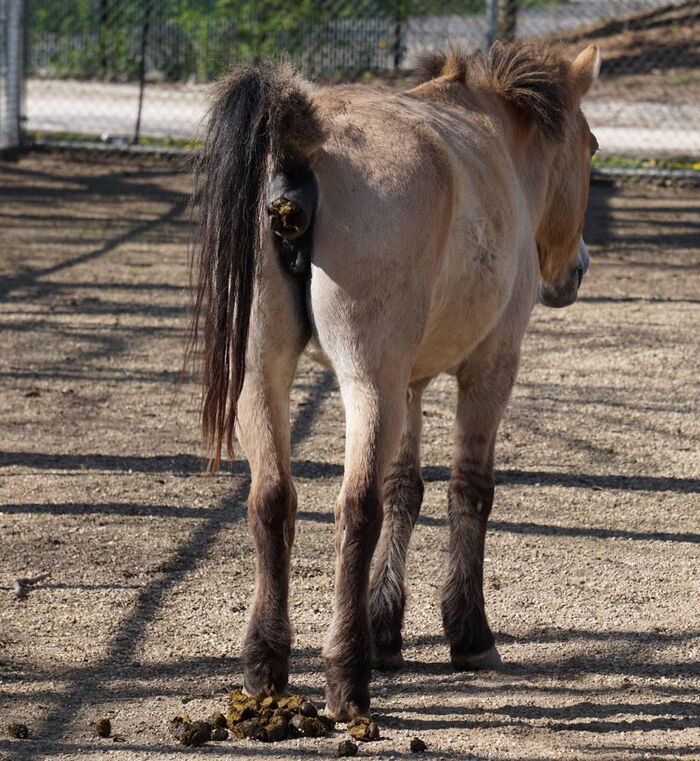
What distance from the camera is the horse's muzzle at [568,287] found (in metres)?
4.96

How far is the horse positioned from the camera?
3.38 m

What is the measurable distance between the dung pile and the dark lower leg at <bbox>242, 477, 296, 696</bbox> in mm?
71

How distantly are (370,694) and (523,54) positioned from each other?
7.63ft

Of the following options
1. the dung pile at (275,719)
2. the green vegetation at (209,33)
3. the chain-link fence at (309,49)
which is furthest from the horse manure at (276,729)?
the green vegetation at (209,33)

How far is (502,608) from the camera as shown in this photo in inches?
176

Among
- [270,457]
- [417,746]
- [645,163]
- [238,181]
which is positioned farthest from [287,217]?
[645,163]

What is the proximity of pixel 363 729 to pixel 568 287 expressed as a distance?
2232mm

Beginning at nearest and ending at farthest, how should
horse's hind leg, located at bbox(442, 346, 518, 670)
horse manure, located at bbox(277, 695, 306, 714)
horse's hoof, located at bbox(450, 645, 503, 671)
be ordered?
horse manure, located at bbox(277, 695, 306, 714)
horse's hoof, located at bbox(450, 645, 503, 671)
horse's hind leg, located at bbox(442, 346, 518, 670)

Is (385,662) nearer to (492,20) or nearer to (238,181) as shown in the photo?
(238,181)

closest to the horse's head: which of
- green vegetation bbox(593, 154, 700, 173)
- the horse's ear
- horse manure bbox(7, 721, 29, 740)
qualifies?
the horse's ear

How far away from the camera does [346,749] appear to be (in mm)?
3287

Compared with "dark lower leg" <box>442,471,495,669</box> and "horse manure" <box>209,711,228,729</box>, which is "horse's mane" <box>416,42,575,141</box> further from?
"horse manure" <box>209,711,228,729</box>

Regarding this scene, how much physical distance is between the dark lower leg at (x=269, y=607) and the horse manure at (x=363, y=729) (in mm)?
278

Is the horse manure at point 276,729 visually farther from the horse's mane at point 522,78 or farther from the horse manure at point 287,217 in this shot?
the horse's mane at point 522,78
